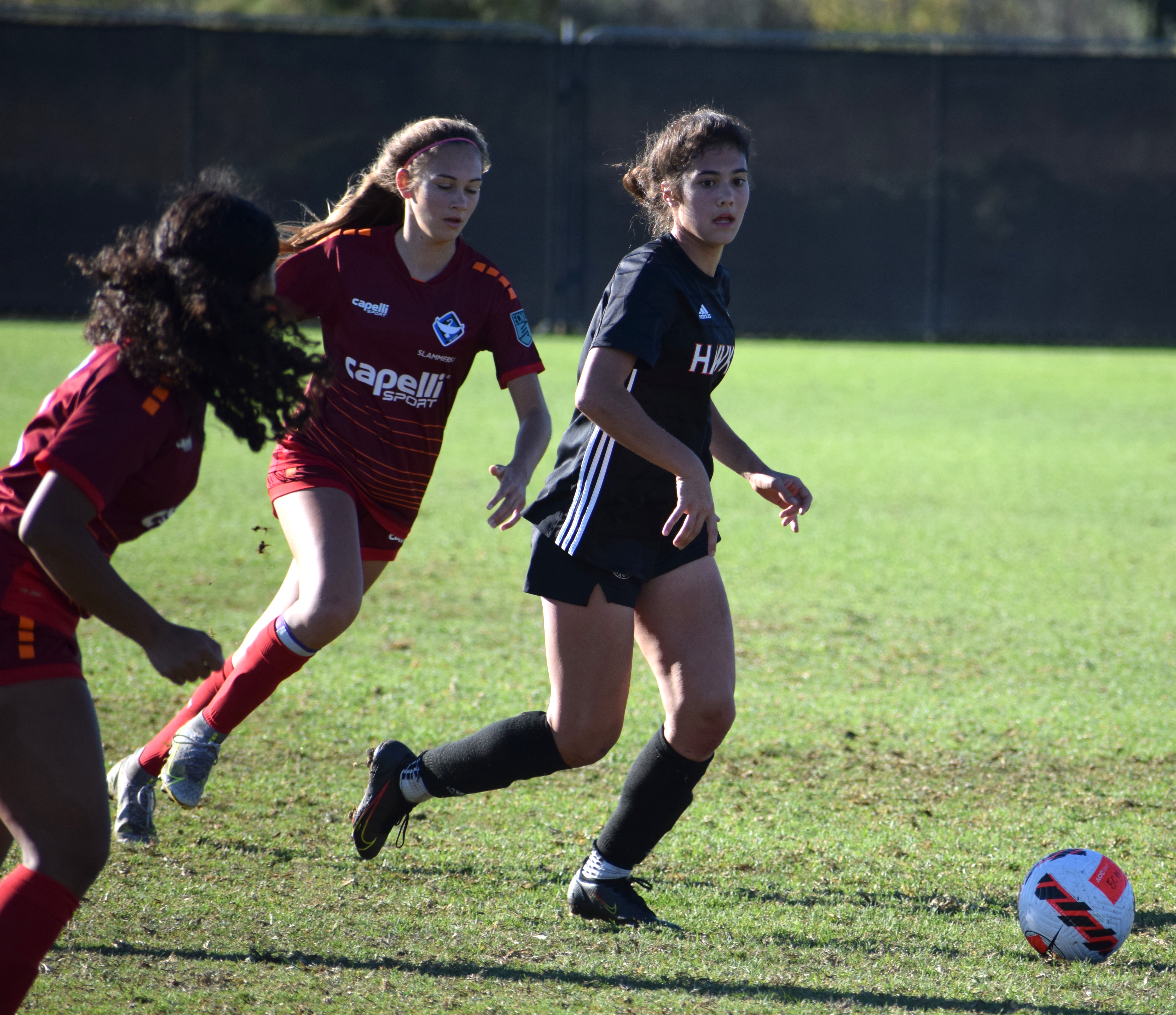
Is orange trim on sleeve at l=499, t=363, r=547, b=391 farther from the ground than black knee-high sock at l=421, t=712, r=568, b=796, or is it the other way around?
orange trim on sleeve at l=499, t=363, r=547, b=391

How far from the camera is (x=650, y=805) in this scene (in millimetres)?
3365

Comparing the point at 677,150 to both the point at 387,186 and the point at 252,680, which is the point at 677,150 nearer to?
the point at 387,186

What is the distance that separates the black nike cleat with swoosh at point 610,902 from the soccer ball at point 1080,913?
0.93 meters

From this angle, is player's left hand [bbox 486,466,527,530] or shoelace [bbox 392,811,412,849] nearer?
player's left hand [bbox 486,466,527,530]

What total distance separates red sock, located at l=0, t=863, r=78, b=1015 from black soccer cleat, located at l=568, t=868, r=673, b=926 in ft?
4.60

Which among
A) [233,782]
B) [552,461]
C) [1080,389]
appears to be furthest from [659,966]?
[1080,389]

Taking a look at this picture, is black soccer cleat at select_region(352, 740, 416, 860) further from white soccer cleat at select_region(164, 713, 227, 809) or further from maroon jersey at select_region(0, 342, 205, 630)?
maroon jersey at select_region(0, 342, 205, 630)

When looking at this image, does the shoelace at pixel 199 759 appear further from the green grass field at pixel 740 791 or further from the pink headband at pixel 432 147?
the pink headband at pixel 432 147

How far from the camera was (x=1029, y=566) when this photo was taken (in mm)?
7992

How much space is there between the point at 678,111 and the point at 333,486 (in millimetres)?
14941

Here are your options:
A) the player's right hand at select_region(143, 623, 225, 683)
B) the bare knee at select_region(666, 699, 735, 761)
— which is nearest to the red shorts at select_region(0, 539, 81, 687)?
the player's right hand at select_region(143, 623, 225, 683)

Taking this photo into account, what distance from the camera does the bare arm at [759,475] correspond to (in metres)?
3.55

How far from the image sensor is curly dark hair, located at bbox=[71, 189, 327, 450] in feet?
7.73

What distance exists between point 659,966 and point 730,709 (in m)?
0.65
